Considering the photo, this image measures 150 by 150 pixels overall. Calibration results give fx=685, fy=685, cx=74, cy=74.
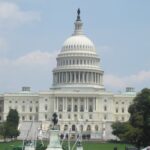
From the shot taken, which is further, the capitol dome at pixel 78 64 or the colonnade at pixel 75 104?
the capitol dome at pixel 78 64

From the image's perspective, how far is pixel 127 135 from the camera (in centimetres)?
7688

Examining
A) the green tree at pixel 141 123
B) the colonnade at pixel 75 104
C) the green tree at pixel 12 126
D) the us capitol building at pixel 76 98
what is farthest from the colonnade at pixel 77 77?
the green tree at pixel 141 123

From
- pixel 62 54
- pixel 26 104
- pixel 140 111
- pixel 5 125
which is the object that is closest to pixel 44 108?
pixel 26 104

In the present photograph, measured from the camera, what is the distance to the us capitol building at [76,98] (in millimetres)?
170125

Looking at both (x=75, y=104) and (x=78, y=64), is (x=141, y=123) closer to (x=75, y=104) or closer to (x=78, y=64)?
(x=75, y=104)

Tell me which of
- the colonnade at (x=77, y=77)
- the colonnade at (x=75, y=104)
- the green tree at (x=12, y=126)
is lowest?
the green tree at (x=12, y=126)

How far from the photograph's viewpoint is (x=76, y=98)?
172 m

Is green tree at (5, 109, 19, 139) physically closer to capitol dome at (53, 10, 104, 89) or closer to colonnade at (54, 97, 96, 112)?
colonnade at (54, 97, 96, 112)

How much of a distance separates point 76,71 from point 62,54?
7.57 meters

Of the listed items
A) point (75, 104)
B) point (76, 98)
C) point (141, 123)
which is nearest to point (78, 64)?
point (76, 98)

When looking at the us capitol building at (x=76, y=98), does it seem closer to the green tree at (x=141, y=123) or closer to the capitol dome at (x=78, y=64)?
the capitol dome at (x=78, y=64)

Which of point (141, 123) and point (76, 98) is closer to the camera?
point (141, 123)

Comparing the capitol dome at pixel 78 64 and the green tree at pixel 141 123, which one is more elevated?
the capitol dome at pixel 78 64

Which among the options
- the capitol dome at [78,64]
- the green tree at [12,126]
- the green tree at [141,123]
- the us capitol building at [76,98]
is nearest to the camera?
the green tree at [141,123]
